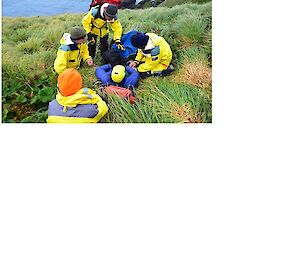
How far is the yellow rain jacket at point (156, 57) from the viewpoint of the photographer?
3.15 metres

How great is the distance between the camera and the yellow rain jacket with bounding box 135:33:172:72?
315 cm

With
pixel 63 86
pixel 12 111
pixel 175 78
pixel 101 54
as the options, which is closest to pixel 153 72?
pixel 175 78

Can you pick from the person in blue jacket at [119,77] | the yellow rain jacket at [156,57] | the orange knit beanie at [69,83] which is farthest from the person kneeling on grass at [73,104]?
the yellow rain jacket at [156,57]

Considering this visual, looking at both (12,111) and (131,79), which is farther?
(131,79)

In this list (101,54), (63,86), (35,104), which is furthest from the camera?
(101,54)

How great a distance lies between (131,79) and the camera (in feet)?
9.96

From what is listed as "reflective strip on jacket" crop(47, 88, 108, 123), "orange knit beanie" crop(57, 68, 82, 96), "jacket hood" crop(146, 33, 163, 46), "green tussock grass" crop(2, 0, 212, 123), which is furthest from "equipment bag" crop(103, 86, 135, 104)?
"jacket hood" crop(146, 33, 163, 46)

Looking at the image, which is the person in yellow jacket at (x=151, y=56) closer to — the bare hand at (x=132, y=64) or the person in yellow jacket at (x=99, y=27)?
the bare hand at (x=132, y=64)

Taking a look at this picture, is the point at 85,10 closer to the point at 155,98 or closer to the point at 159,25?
the point at 159,25

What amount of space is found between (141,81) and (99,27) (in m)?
0.57

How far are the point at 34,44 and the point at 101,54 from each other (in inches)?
19.6

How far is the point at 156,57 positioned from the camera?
3158 millimetres

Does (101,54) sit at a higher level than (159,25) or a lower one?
lower

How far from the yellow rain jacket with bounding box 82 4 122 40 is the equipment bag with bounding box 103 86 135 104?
54 cm
